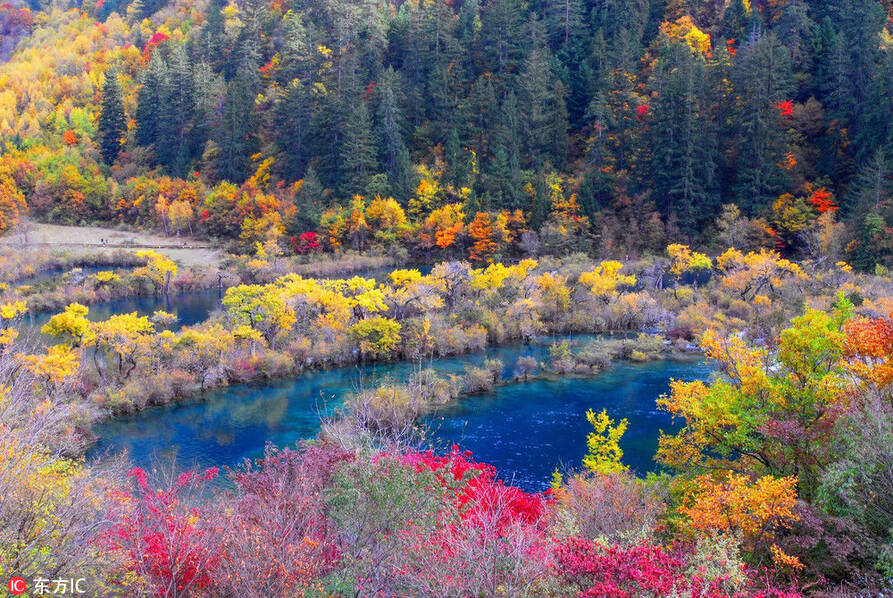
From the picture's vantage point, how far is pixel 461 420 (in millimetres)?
31312

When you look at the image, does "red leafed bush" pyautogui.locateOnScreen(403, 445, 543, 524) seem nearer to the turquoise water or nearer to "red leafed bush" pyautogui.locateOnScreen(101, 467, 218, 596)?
"red leafed bush" pyautogui.locateOnScreen(101, 467, 218, 596)

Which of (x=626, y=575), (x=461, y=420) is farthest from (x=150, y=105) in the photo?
(x=626, y=575)

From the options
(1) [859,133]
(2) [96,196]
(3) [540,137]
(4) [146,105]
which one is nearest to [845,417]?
(1) [859,133]

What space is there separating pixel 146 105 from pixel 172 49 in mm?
13790

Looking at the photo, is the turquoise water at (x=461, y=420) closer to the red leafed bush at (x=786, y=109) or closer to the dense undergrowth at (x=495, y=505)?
the dense undergrowth at (x=495, y=505)

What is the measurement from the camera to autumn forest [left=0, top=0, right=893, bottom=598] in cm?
1245

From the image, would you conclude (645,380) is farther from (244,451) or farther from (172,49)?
(172,49)

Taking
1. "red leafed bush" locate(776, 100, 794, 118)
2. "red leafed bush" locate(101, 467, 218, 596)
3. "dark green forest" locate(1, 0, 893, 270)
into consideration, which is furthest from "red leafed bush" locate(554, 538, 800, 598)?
"red leafed bush" locate(776, 100, 794, 118)

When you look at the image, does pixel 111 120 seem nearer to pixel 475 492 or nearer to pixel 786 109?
pixel 786 109

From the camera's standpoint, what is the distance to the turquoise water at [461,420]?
27312 mm

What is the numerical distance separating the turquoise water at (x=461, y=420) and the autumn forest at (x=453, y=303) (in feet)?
0.75

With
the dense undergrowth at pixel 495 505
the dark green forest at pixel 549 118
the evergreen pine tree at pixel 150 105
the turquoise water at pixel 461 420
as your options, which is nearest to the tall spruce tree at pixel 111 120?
the dark green forest at pixel 549 118

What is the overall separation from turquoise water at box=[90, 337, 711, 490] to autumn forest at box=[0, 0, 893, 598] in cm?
23

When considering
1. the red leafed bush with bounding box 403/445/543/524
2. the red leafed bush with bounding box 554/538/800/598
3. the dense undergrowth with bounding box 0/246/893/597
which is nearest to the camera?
the red leafed bush with bounding box 554/538/800/598
